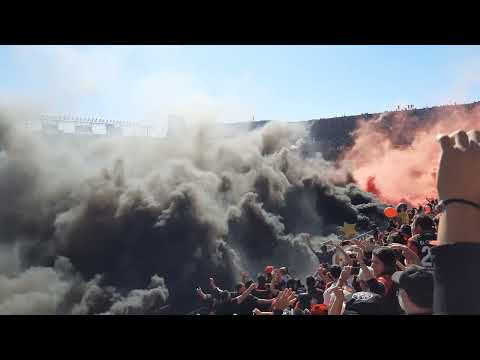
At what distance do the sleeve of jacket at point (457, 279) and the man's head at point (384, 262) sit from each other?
0.35m

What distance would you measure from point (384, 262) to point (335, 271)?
1.48 feet

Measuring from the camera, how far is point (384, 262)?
4547mm

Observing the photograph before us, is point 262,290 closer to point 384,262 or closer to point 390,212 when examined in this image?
point 384,262

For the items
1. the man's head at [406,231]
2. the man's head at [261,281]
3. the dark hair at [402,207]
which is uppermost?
the dark hair at [402,207]

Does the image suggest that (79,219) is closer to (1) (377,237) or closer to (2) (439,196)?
(1) (377,237)

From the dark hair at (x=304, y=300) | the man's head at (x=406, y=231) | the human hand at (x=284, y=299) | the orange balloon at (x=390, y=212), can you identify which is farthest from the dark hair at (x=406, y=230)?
the human hand at (x=284, y=299)

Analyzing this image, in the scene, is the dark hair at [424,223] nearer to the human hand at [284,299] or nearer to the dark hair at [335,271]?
the dark hair at [335,271]

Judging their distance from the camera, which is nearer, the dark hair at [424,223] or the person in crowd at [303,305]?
the person in crowd at [303,305]

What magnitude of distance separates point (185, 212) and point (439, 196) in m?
2.38

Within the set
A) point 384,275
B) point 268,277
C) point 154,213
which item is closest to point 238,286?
point 268,277

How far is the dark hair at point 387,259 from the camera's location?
4.51 m
